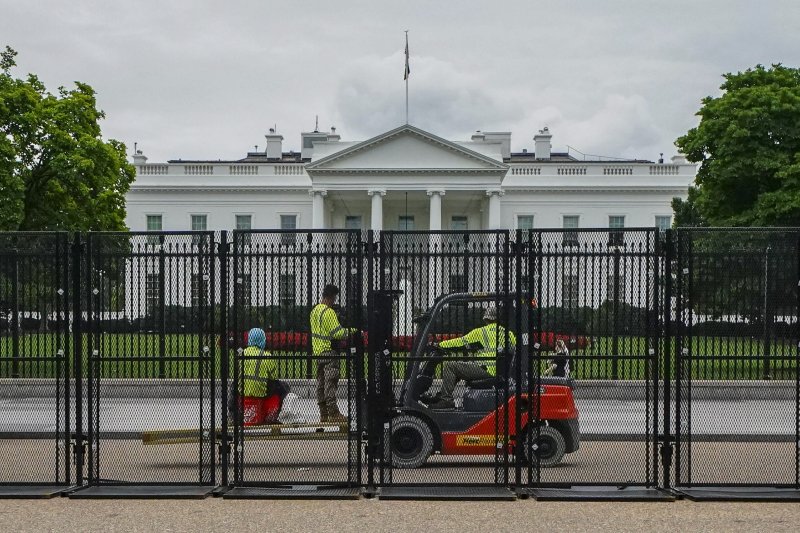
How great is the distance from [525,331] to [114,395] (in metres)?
3.97

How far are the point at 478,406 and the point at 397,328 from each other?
1.14 metres

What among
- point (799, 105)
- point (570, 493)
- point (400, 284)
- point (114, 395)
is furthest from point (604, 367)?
point (799, 105)

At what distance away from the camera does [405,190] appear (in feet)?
196

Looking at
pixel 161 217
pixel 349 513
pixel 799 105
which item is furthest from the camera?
pixel 161 217

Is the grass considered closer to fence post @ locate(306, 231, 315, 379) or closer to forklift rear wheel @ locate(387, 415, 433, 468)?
fence post @ locate(306, 231, 315, 379)

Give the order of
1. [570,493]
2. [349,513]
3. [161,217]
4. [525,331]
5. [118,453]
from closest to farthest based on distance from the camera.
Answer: [349,513] < [570,493] < [525,331] < [118,453] < [161,217]

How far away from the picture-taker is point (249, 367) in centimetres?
855

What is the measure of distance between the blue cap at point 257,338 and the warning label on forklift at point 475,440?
2.09 m

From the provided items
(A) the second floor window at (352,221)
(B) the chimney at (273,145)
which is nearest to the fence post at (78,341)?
(A) the second floor window at (352,221)

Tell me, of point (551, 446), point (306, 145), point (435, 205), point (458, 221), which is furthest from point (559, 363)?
point (306, 145)

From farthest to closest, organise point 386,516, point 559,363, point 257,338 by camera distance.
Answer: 1. point 559,363
2. point 257,338
3. point 386,516

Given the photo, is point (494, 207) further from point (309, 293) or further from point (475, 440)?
point (309, 293)

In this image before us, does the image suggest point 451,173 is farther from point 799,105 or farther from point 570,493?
point 570,493

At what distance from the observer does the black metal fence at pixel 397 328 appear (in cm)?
829
